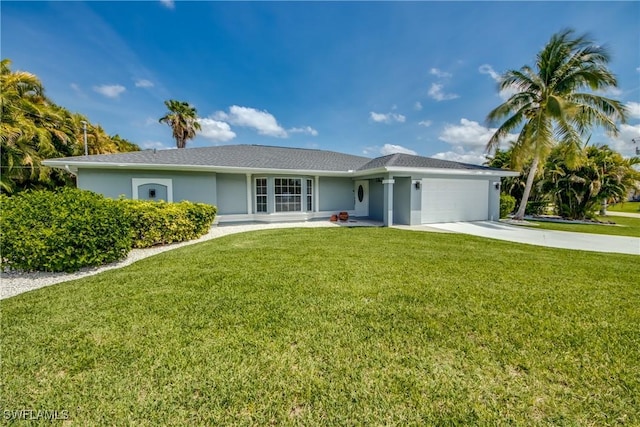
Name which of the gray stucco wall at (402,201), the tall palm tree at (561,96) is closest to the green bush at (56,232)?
the gray stucco wall at (402,201)

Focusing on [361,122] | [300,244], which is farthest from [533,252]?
[361,122]

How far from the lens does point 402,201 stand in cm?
1334

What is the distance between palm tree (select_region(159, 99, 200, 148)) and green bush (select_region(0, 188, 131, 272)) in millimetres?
20043

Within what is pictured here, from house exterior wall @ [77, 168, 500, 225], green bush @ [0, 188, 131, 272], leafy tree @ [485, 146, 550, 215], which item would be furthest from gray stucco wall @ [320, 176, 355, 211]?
leafy tree @ [485, 146, 550, 215]

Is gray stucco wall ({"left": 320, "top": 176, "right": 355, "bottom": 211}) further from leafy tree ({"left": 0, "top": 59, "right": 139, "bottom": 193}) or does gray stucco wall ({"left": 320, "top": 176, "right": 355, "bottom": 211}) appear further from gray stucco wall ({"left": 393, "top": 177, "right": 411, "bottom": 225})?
leafy tree ({"left": 0, "top": 59, "right": 139, "bottom": 193})

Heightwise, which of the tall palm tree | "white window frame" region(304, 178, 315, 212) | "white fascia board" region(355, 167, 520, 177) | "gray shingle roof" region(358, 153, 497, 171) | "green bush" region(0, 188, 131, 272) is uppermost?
the tall palm tree

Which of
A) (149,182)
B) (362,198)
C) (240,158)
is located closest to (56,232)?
(149,182)

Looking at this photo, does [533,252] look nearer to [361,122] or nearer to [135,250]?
[135,250]

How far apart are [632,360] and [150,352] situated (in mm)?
5219

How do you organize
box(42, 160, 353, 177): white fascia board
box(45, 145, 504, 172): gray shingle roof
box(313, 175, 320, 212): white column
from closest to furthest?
1. box(42, 160, 353, 177): white fascia board
2. box(45, 145, 504, 172): gray shingle roof
3. box(313, 175, 320, 212): white column

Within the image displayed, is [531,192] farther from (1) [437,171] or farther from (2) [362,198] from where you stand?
(2) [362,198]

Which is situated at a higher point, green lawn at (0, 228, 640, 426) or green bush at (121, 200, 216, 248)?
green bush at (121, 200, 216, 248)

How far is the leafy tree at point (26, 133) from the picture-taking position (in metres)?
11.6

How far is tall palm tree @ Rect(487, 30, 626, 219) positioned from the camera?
12.2 meters
